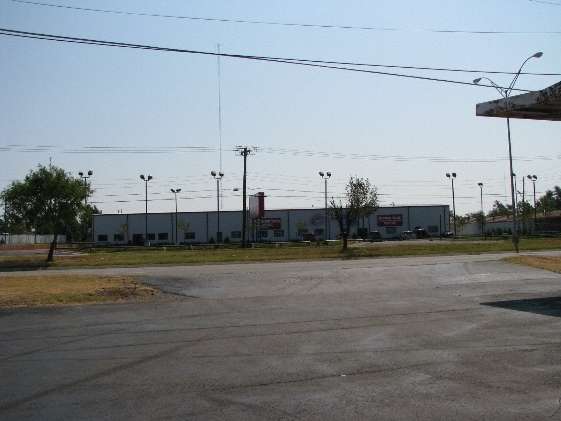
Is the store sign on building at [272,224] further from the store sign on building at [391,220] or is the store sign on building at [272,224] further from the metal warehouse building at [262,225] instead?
the store sign on building at [391,220]

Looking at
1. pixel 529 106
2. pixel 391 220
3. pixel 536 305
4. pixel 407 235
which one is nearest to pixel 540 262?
pixel 529 106

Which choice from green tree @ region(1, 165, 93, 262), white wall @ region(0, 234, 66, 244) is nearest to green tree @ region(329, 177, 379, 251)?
green tree @ region(1, 165, 93, 262)

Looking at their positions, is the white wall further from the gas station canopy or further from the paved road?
the gas station canopy

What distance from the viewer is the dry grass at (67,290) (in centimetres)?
1599

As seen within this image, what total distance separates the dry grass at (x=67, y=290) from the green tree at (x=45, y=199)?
23.6 meters

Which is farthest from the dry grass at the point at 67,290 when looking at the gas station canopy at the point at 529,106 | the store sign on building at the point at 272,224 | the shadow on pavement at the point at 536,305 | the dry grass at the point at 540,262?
the store sign on building at the point at 272,224

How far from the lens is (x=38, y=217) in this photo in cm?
4416

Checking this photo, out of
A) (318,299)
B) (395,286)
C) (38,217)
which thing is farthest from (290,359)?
(38,217)

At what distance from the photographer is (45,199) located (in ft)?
144

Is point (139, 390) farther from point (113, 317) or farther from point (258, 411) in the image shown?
point (113, 317)

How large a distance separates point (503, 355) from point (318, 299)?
7.77m

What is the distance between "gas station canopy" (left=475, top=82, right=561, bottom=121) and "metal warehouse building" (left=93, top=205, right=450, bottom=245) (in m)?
74.8

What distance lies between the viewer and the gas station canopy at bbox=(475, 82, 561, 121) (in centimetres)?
1627

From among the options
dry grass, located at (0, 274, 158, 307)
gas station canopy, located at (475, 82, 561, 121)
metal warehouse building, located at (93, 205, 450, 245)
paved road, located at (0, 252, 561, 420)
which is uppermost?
gas station canopy, located at (475, 82, 561, 121)
